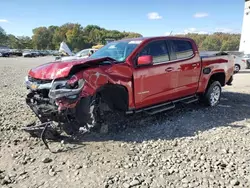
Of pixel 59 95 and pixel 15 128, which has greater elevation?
pixel 59 95

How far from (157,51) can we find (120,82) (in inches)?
53.2

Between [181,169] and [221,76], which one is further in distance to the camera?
[221,76]

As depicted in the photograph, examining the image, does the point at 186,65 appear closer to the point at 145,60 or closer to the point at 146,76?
the point at 146,76

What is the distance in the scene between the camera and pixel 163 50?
5.84 m

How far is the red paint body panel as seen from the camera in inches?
177

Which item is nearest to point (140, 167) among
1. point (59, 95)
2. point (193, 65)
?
point (59, 95)

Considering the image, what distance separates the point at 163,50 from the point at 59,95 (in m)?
2.72

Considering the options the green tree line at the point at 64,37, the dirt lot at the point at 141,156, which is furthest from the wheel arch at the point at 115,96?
the green tree line at the point at 64,37

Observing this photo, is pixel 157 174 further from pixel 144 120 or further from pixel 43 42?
pixel 43 42

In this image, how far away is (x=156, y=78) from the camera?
5.52m

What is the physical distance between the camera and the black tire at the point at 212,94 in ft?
23.5

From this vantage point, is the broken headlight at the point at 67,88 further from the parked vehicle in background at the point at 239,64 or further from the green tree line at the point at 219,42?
the green tree line at the point at 219,42

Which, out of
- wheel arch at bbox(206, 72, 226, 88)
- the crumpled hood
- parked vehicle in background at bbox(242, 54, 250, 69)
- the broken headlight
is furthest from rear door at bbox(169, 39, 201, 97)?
parked vehicle in background at bbox(242, 54, 250, 69)

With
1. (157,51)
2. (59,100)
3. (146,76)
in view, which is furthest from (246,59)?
(59,100)
